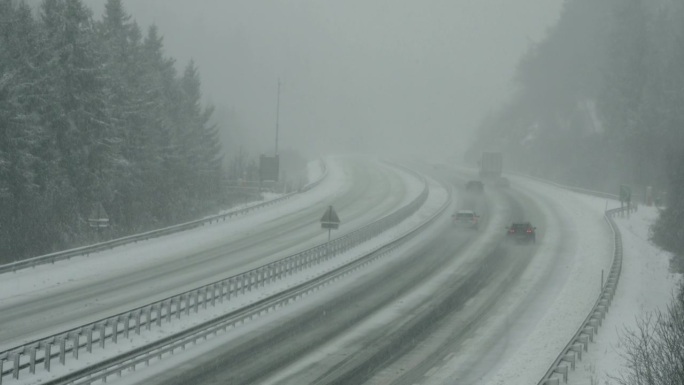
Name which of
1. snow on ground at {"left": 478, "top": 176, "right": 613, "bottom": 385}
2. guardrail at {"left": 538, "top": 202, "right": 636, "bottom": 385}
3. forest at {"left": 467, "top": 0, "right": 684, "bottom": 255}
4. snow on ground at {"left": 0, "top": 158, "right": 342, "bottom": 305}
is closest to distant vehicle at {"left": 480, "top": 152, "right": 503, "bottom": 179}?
forest at {"left": 467, "top": 0, "right": 684, "bottom": 255}

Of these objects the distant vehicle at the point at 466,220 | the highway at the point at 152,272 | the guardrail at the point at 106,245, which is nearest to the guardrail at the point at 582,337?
the highway at the point at 152,272

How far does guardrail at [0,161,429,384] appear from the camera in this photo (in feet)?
62.8

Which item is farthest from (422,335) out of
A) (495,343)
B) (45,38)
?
(45,38)

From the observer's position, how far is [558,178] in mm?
97125

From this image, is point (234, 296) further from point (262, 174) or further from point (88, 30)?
point (262, 174)

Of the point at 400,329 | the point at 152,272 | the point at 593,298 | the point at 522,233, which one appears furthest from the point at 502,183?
the point at 400,329

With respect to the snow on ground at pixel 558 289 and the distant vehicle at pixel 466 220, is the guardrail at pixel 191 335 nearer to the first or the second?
the snow on ground at pixel 558 289

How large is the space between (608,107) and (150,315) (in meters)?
74.7

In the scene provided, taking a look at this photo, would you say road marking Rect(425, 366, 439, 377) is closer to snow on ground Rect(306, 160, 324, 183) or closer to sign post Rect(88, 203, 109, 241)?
sign post Rect(88, 203, 109, 241)

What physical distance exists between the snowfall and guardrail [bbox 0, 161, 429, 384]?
375 millimetres

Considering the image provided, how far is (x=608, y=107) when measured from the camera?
88.3 m

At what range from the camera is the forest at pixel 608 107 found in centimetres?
7625

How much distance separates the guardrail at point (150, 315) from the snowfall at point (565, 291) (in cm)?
38

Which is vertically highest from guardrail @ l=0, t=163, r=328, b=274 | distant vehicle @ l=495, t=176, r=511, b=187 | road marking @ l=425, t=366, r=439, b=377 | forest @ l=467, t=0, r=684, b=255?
forest @ l=467, t=0, r=684, b=255
